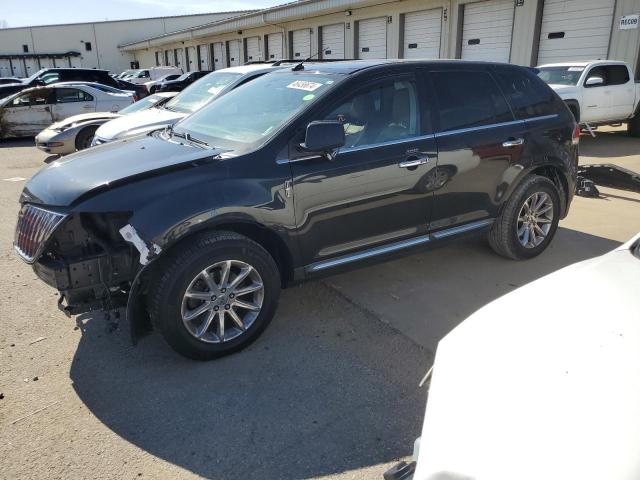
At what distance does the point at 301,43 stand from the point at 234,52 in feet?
30.2

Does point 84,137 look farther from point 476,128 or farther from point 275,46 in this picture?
point 275,46

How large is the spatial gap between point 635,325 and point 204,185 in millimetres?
2376

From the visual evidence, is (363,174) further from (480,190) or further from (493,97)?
(493,97)

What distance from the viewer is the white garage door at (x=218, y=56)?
1437 inches

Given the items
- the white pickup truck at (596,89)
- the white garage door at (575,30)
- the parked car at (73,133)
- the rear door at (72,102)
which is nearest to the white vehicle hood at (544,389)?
the parked car at (73,133)

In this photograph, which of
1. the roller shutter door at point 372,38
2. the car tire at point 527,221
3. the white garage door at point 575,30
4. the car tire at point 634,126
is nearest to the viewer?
the car tire at point 527,221

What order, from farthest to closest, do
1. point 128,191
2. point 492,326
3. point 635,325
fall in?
1. point 128,191
2. point 492,326
3. point 635,325

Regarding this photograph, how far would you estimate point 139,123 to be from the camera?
8133 millimetres

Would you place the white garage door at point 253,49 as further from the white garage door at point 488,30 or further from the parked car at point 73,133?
the parked car at point 73,133

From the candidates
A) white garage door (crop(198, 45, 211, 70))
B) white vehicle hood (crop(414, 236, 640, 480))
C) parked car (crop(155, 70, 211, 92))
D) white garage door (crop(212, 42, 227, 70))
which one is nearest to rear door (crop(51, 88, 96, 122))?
parked car (crop(155, 70, 211, 92))

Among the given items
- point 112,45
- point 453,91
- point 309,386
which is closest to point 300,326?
Result: point 309,386

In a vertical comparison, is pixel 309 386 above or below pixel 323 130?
below

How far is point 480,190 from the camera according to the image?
14.8ft

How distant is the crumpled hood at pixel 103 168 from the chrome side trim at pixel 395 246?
1080 millimetres
